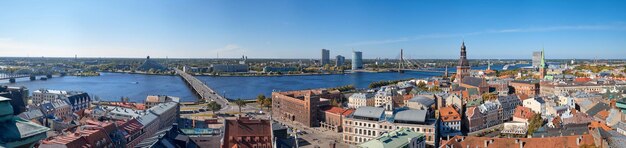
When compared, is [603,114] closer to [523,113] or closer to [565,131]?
[523,113]

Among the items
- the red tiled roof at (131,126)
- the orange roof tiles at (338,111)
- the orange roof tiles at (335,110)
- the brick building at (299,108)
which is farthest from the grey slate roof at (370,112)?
the red tiled roof at (131,126)

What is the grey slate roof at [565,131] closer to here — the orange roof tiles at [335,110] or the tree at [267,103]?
the orange roof tiles at [335,110]

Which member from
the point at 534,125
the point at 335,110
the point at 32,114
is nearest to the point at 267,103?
the point at 335,110

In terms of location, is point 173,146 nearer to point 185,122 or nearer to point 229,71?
point 185,122

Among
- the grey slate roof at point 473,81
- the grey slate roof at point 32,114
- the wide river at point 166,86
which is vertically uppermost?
the grey slate roof at point 473,81

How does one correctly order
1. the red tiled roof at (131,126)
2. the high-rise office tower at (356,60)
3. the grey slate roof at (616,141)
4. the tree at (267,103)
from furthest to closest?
the high-rise office tower at (356,60), the tree at (267,103), the red tiled roof at (131,126), the grey slate roof at (616,141)

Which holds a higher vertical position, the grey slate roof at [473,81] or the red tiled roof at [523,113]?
the grey slate roof at [473,81]

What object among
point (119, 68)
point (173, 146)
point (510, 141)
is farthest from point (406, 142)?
point (119, 68)
